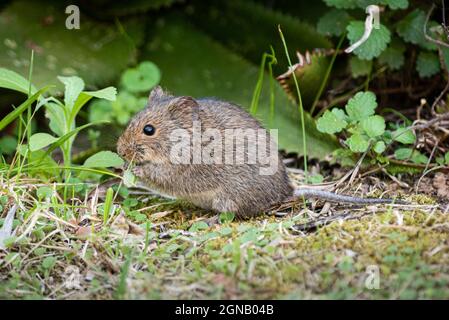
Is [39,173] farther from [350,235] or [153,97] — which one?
[350,235]

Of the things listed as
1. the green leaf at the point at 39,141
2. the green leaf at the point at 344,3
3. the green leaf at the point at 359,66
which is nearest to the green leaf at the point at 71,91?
the green leaf at the point at 39,141

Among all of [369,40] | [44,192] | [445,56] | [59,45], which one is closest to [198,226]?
[44,192]

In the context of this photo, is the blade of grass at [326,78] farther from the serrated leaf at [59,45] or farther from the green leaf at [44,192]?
the green leaf at [44,192]

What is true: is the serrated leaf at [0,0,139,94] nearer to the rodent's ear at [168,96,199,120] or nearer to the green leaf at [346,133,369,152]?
the rodent's ear at [168,96,199,120]

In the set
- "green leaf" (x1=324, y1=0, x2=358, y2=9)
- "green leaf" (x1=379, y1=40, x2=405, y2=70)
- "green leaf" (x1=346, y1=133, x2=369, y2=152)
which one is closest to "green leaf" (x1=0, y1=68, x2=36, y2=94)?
"green leaf" (x1=346, y1=133, x2=369, y2=152)

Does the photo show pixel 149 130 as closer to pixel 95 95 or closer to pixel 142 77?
pixel 95 95
